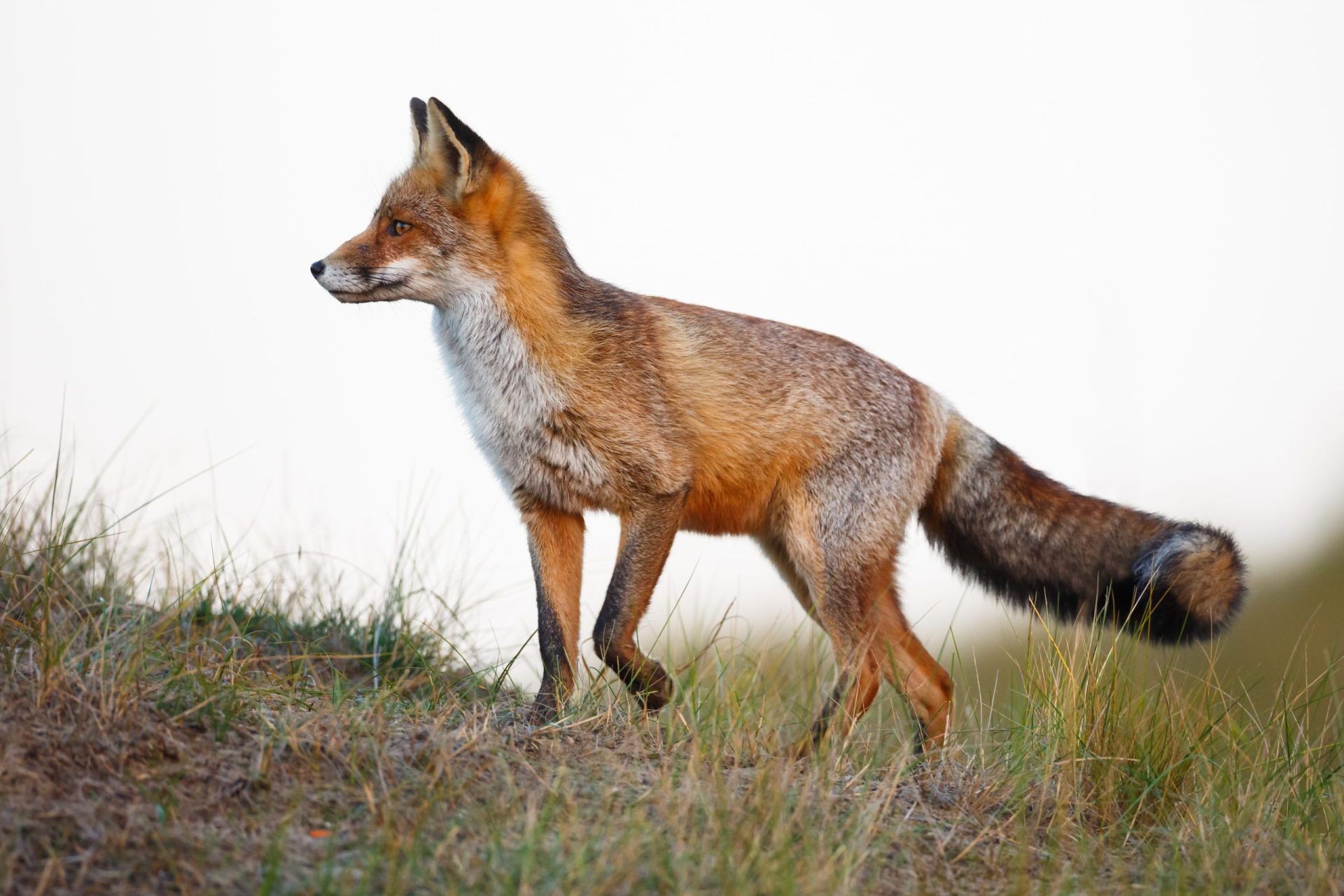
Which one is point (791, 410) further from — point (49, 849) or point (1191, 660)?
point (49, 849)

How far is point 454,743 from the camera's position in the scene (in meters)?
3.39

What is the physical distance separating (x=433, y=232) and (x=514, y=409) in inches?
33.3

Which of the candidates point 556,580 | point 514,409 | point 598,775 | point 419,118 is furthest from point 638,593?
point 419,118

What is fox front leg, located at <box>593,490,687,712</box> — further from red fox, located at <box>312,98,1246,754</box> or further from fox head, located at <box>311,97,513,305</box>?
fox head, located at <box>311,97,513,305</box>

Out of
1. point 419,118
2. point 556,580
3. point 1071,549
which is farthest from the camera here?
point 1071,549

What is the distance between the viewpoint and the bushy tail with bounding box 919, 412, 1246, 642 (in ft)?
15.3

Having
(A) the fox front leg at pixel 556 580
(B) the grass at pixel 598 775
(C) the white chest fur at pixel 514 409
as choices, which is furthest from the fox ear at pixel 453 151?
(B) the grass at pixel 598 775

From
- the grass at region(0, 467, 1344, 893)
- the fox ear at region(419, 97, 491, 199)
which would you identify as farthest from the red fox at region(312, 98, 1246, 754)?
the grass at region(0, 467, 1344, 893)

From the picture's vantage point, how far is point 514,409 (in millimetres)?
4680

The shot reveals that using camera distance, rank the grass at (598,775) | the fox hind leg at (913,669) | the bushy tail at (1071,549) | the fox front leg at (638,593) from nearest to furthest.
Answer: the grass at (598,775) < the fox front leg at (638,593) < the bushy tail at (1071,549) < the fox hind leg at (913,669)

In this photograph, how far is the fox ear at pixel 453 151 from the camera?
15.3 feet

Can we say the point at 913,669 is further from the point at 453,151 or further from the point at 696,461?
the point at 453,151

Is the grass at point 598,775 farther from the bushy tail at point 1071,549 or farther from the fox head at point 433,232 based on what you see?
the fox head at point 433,232

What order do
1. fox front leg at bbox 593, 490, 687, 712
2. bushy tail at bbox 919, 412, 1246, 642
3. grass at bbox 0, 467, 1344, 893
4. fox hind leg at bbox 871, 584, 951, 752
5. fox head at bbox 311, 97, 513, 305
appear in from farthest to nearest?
fox hind leg at bbox 871, 584, 951, 752
bushy tail at bbox 919, 412, 1246, 642
fox head at bbox 311, 97, 513, 305
fox front leg at bbox 593, 490, 687, 712
grass at bbox 0, 467, 1344, 893
